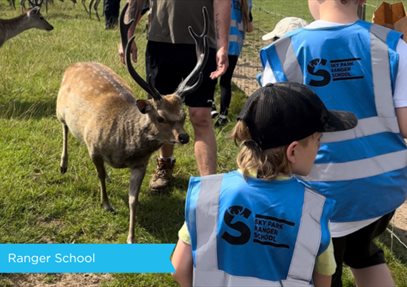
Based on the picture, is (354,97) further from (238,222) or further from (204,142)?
(204,142)

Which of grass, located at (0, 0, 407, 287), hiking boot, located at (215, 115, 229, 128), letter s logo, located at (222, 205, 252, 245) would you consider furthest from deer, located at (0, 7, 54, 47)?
letter s logo, located at (222, 205, 252, 245)

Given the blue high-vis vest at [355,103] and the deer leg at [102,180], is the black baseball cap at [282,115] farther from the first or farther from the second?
the deer leg at [102,180]

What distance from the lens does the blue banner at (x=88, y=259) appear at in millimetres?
2570

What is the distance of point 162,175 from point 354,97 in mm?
2395

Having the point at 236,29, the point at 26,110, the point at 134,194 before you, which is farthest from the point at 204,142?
the point at 26,110

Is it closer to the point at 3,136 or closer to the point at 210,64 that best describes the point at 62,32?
the point at 3,136

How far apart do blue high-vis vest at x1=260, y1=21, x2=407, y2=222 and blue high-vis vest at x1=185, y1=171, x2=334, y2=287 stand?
459 millimetres

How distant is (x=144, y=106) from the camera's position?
137 inches

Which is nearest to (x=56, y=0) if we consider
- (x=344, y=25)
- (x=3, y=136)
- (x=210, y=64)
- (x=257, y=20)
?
(x=257, y=20)

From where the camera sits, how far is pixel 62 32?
11.7 m

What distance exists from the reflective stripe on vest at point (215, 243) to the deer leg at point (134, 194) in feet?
6.21

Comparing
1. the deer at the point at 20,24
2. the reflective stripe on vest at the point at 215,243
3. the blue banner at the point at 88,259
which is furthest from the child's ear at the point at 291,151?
the deer at the point at 20,24

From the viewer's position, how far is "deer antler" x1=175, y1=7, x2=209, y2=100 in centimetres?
343

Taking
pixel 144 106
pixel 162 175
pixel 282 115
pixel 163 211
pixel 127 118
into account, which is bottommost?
pixel 163 211
